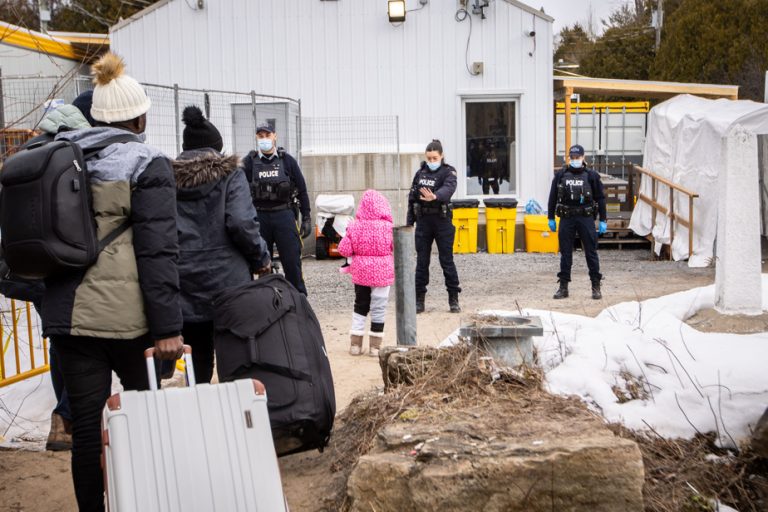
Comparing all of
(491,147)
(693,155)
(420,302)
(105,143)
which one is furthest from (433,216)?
(491,147)

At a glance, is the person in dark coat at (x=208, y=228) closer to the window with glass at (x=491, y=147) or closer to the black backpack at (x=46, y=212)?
the black backpack at (x=46, y=212)

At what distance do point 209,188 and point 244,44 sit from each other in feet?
42.9

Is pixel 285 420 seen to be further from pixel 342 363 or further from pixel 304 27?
pixel 304 27

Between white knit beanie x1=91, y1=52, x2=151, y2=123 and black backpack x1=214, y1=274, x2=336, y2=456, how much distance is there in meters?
1.07

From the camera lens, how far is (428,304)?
1069 centimetres

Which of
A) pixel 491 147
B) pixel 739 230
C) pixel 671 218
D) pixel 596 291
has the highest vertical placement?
pixel 491 147

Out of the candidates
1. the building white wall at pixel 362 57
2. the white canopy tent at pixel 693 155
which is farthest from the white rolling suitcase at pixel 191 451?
the building white wall at pixel 362 57

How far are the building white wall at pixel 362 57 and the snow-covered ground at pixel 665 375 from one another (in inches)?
467

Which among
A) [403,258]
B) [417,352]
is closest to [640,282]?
[403,258]

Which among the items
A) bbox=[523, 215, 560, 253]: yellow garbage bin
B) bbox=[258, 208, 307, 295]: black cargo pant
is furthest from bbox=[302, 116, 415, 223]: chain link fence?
bbox=[258, 208, 307, 295]: black cargo pant

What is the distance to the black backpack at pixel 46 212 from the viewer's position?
3.29 meters

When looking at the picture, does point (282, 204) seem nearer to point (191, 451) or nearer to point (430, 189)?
point (430, 189)

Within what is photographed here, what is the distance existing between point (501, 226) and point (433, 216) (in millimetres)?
6889

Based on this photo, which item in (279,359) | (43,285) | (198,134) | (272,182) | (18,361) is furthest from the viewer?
(272,182)
